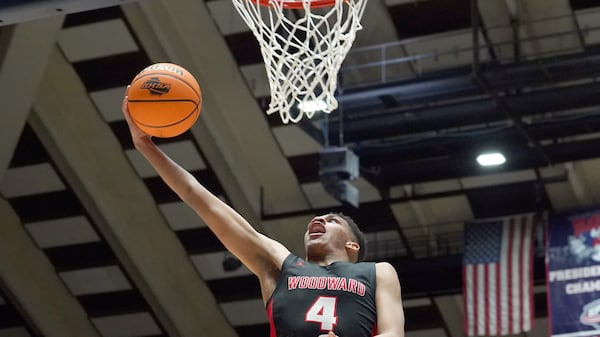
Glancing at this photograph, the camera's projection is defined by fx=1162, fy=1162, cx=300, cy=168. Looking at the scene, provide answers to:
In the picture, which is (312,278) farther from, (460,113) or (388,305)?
(460,113)

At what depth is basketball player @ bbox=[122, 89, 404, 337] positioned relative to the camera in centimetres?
390

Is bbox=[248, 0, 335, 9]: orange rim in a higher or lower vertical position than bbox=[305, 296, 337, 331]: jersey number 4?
higher

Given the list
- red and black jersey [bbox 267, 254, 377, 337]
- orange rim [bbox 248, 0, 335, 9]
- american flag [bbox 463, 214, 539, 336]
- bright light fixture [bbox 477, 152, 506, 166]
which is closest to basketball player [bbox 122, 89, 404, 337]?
red and black jersey [bbox 267, 254, 377, 337]

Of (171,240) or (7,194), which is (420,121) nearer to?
(171,240)

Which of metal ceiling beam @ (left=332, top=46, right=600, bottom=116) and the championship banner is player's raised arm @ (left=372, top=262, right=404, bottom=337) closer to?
metal ceiling beam @ (left=332, top=46, right=600, bottom=116)

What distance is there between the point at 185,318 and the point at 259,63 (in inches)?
177

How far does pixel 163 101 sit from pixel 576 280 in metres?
9.79

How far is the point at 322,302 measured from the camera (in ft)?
12.9

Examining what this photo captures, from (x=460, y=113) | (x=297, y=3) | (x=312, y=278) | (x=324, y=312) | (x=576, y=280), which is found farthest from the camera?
(x=576, y=280)

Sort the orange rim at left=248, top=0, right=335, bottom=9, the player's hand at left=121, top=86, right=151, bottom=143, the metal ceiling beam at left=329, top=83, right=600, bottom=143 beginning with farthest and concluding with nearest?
the metal ceiling beam at left=329, top=83, right=600, bottom=143 → the orange rim at left=248, top=0, right=335, bottom=9 → the player's hand at left=121, top=86, right=151, bottom=143

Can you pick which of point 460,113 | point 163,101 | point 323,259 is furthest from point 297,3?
point 460,113

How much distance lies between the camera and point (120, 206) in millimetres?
15453

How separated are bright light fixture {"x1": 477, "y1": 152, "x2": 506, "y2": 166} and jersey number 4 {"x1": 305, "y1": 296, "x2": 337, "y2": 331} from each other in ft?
31.7

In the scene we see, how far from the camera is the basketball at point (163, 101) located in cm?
428
